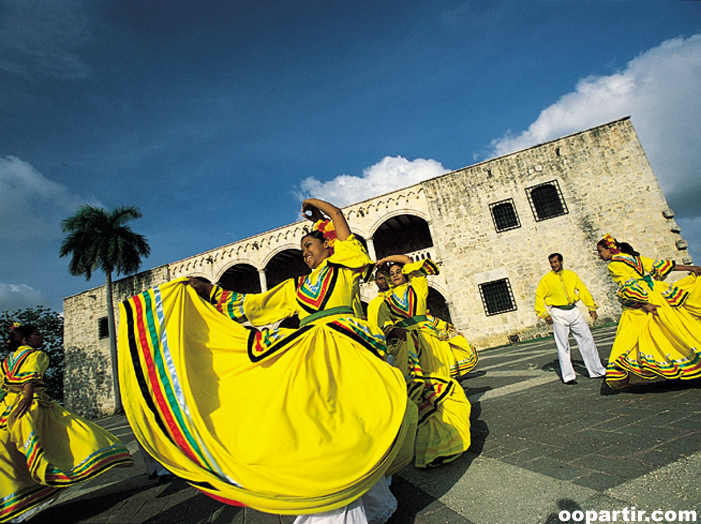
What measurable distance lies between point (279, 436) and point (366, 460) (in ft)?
1.42

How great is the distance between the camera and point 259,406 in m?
1.95

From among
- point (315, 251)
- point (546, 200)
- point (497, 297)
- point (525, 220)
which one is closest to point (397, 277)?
point (315, 251)

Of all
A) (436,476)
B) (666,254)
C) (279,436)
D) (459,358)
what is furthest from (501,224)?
(279,436)

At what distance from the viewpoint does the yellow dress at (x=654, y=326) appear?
11.7ft

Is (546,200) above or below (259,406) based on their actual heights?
above

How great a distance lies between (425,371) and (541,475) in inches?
76.9

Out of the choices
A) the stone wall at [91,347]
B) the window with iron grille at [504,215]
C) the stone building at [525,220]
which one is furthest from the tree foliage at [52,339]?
the window with iron grille at [504,215]

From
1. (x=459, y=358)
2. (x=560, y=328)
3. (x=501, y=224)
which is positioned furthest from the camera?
(x=501, y=224)

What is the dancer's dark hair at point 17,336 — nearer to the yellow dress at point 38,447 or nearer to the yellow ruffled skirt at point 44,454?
the yellow dress at point 38,447

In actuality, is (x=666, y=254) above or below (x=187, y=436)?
above

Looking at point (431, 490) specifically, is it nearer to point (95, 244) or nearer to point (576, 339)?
point (576, 339)

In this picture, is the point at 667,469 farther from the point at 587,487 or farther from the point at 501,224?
the point at 501,224

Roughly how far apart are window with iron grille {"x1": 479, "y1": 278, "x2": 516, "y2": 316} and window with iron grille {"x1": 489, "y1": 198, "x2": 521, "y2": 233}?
7.52 feet

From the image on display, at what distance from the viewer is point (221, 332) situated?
2418 mm
